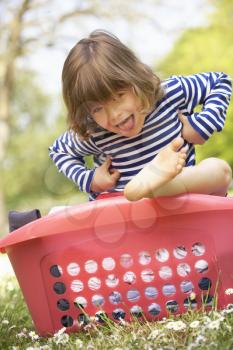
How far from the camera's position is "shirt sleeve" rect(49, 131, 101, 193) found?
2105 millimetres

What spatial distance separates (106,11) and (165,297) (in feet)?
31.7

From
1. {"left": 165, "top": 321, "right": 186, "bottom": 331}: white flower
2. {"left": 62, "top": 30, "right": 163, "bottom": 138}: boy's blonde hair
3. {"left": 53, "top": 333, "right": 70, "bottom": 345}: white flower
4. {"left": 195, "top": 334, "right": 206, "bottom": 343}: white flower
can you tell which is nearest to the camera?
{"left": 195, "top": 334, "right": 206, "bottom": 343}: white flower

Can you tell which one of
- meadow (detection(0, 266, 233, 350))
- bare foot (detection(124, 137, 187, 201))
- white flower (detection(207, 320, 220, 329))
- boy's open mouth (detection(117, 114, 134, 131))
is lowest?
meadow (detection(0, 266, 233, 350))

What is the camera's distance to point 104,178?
2074mm

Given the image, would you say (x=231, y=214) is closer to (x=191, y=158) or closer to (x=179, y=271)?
(x=179, y=271)

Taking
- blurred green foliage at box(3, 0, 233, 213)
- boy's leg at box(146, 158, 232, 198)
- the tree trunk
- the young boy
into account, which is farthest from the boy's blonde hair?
the tree trunk

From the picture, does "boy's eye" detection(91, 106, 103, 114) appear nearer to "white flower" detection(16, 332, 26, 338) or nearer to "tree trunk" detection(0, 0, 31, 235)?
"white flower" detection(16, 332, 26, 338)

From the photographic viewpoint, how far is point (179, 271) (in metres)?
1.71

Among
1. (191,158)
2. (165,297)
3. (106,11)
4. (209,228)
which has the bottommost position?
(165,297)

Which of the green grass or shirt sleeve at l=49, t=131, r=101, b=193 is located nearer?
the green grass

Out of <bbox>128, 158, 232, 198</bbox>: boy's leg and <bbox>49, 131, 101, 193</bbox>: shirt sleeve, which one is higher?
<bbox>49, 131, 101, 193</bbox>: shirt sleeve

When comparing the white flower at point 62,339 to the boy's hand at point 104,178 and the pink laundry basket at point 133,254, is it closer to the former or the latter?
the pink laundry basket at point 133,254

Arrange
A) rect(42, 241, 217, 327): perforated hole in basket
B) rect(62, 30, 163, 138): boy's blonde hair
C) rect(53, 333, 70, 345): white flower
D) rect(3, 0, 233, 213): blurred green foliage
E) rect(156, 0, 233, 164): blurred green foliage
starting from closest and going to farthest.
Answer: rect(53, 333, 70, 345): white flower, rect(42, 241, 217, 327): perforated hole in basket, rect(62, 30, 163, 138): boy's blonde hair, rect(156, 0, 233, 164): blurred green foliage, rect(3, 0, 233, 213): blurred green foliage

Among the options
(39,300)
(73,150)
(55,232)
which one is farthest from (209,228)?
(73,150)
